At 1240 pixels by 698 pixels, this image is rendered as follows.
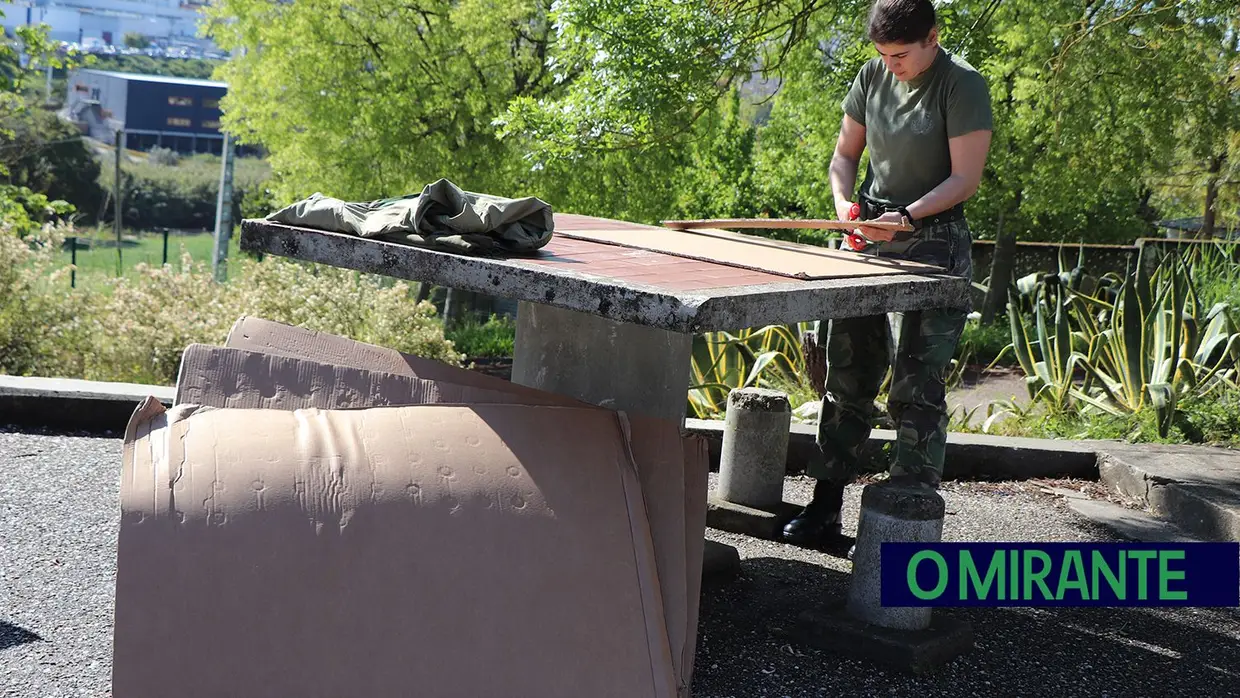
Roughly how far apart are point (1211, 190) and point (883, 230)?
1704 cm

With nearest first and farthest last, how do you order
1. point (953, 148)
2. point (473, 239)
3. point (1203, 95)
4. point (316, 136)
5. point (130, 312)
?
1. point (473, 239)
2. point (953, 148)
3. point (130, 312)
4. point (1203, 95)
5. point (316, 136)

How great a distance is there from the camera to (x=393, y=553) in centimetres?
276

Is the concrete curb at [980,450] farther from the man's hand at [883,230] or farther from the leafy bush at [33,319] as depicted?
the man's hand at [883,230]

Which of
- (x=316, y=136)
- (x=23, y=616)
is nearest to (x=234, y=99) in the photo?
(x=316, y=136)

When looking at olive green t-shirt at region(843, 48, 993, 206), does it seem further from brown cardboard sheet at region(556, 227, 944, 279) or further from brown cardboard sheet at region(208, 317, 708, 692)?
brown cardboard sheet at region(208, 317, 708, 692)

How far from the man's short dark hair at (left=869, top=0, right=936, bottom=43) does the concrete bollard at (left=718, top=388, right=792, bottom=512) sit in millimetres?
1552

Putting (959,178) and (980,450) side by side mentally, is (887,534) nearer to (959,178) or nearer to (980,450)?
(959,178)

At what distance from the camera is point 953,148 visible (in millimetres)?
3729

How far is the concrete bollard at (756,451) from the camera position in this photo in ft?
15.1

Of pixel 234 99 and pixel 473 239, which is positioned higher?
pixel 234 99

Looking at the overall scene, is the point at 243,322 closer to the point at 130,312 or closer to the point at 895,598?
the point at 895,598

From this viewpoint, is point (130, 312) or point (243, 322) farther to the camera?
point (130, 312)

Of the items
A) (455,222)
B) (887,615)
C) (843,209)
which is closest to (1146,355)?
(843,209)

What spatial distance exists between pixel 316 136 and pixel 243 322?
15638 mm
